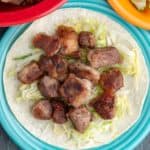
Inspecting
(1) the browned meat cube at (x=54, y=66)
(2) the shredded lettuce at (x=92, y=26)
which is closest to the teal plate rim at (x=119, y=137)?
(2) the shredded lettuce at (x=92, y=26)

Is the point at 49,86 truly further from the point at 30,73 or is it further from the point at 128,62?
the point at 128,62

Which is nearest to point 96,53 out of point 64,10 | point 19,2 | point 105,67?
point 105,67

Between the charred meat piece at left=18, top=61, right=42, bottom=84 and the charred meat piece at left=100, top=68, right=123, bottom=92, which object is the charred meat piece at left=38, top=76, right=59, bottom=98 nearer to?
the charred meat piece at left=18, top=61, right=42, bottom=84

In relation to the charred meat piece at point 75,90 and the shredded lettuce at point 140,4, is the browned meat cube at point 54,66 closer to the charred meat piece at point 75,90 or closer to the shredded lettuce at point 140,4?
the charred meat piece at point 75,90

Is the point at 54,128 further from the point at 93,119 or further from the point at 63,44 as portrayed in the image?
the point at 63,44

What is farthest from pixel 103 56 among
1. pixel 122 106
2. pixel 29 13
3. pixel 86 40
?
pixel 29 13

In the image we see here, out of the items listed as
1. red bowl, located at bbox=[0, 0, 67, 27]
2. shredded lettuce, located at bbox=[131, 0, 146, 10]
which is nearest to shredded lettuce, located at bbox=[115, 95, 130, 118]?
shredded lettuce, located at bbox=[131, 0, 146, 10]

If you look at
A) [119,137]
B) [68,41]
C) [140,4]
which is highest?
[140,4]
